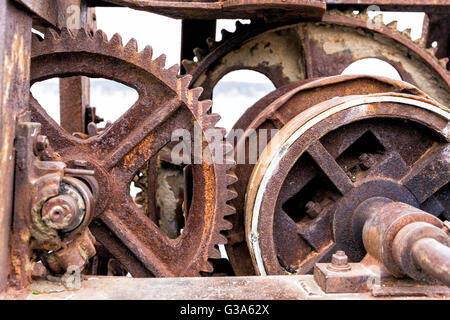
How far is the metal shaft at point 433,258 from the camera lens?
53.7 inches

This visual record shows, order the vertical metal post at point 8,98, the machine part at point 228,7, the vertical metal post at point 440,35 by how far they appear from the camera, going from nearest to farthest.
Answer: the vertical metal post at point 8,98 < the machine part at point 228,7 < the vertical metal post at point 440,35

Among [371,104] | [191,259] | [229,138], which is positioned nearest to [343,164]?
[371,104]

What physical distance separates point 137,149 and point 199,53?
1.14 m

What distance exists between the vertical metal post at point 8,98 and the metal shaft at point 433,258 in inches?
→ 51.3

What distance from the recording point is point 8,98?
5.24 feet

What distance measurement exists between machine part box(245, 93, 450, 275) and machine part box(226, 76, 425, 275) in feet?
0.42

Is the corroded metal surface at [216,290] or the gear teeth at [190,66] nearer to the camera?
the corroded metal surface at [216,290]

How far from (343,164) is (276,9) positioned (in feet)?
2.80

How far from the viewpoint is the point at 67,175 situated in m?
1.79

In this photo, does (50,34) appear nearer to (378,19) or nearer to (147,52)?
Result: (147,52)

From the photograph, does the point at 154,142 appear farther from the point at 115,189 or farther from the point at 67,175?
the point at 67,175

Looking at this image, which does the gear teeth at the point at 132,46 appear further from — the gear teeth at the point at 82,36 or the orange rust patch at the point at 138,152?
the orange rust patch at the point at 138,152

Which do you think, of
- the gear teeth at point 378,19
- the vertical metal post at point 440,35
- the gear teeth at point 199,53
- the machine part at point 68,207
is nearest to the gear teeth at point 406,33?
the gear teeth at point 378,19

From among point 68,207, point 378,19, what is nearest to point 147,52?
point 68,207
